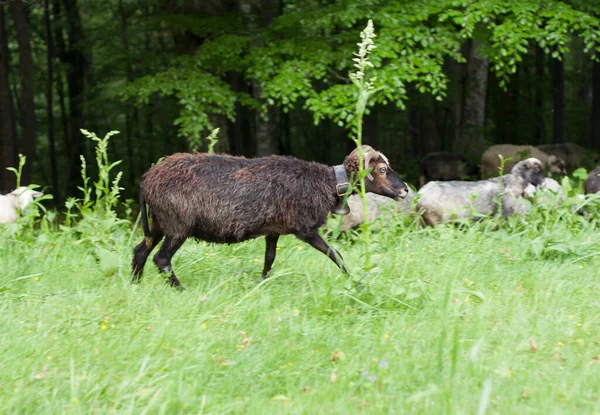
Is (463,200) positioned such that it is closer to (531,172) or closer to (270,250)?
(531,172)

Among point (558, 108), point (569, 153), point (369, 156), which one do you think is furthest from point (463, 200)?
point (558, 108)

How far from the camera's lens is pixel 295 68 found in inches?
476

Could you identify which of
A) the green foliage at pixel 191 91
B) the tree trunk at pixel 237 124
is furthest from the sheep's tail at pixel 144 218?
the tree trunk at pixel 237 124

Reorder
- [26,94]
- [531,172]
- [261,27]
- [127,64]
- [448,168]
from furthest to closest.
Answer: [127,64] → [448,168] → [26,94] → [261,27] → [531,172]

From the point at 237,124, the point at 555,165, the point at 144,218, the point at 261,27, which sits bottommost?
the point at 555,165

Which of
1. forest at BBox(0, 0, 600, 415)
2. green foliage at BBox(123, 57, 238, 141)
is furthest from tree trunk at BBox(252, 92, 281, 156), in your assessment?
forest at BBox(0, 0, 600, 415)

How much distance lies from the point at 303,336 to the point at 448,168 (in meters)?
12.5

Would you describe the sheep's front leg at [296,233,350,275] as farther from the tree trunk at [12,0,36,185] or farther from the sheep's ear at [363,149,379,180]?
the tree trunk at [12,0,36,185]

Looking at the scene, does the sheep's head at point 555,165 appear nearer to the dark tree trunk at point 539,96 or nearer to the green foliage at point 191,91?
the green foliage at point 191,91

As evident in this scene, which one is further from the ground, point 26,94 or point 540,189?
point 26,94

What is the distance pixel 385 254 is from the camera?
7160 millimetres

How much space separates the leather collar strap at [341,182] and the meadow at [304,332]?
0.69m

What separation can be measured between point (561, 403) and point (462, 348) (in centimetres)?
82

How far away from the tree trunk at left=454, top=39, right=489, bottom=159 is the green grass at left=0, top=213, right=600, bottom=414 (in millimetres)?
12157
